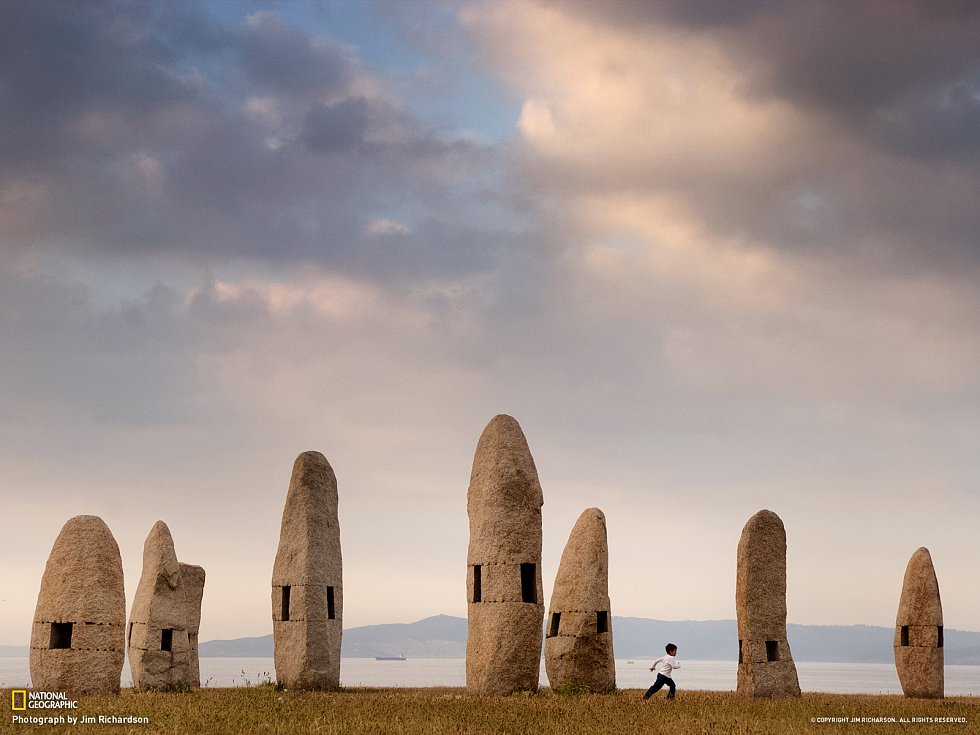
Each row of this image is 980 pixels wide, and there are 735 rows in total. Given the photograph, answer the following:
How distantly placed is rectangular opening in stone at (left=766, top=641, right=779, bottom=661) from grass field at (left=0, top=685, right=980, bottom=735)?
188 cm

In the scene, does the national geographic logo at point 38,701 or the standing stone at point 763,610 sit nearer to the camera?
the national geographic logo at point 38,701

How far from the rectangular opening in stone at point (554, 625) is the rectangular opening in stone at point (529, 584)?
11.7 feet

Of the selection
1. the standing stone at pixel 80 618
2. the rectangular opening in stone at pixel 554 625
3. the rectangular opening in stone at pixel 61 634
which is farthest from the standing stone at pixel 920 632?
the rectangular opening in stone at pixel 61 634

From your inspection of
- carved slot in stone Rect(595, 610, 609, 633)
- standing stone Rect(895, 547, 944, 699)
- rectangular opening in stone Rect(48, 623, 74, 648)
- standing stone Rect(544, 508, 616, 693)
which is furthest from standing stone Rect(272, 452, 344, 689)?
standing stone Rect(895, 547, 944, 699)

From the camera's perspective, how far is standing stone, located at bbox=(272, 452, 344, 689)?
29203 millimetres

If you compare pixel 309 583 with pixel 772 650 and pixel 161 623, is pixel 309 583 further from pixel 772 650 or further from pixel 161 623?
pixel 772 650

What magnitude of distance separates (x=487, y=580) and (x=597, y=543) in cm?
421

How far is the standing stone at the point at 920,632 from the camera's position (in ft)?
105

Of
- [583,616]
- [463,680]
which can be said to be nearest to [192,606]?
[583,616]

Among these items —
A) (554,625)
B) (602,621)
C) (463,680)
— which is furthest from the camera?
(463,680)

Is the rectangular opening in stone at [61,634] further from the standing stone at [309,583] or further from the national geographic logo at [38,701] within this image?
the standing stone at [309,583]

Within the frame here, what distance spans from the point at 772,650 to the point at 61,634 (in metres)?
17.2

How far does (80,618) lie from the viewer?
77.4ft

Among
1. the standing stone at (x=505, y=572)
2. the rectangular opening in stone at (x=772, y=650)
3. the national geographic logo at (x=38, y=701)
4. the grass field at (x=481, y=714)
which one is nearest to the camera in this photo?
the grass field at (x=481, y=714)
